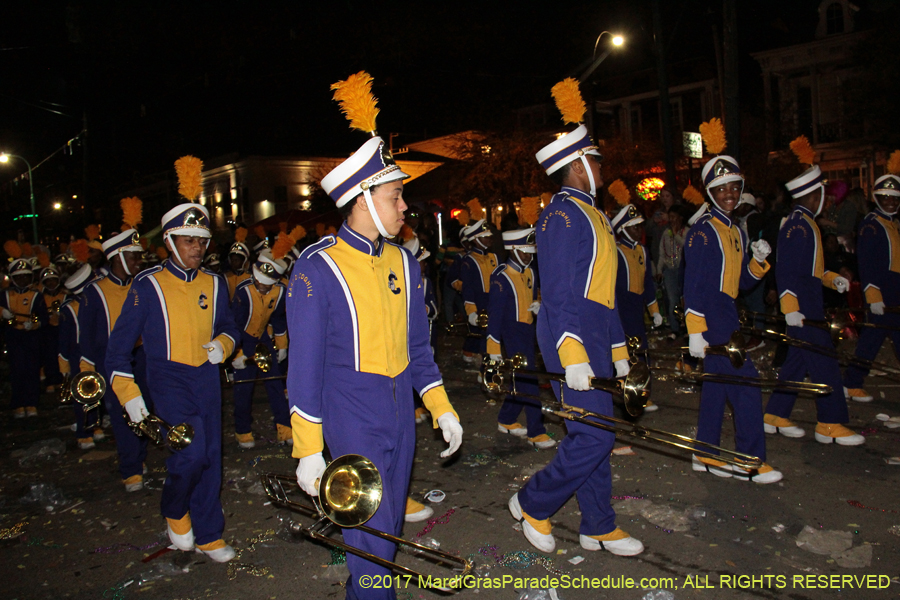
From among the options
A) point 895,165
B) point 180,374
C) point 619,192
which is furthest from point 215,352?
point 895,165

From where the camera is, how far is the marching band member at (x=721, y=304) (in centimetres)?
555

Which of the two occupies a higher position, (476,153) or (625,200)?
(476,153)

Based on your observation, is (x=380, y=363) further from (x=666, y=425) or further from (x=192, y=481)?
(x=666, y=425)

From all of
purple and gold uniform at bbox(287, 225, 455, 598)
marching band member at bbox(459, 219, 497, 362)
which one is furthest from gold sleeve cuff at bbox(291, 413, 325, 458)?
marching band member at bbox(459, 219, 497, 362)

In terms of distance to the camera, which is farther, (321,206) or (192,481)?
(321,206)

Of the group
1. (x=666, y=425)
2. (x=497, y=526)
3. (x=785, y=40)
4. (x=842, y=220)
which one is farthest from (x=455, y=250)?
(x=785, y=40)

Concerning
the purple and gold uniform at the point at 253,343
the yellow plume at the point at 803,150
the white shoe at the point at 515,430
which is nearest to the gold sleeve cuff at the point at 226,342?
the purple and gold uniform at the point at 253,343

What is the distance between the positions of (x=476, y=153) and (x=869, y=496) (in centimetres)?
2469

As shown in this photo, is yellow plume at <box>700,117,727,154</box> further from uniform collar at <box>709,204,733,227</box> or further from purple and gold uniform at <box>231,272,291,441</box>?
purple and gold uniform at <box>231,272,291,441</box>

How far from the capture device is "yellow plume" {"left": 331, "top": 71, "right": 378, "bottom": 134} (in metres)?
3.55

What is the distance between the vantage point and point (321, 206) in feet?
141

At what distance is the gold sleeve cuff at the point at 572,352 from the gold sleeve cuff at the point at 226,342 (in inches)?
96.7

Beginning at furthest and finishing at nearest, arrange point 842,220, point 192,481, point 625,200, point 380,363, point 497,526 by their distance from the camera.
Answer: point 842,220 < point 625,200 < point 497,526 < point 192,481 < point 380,363

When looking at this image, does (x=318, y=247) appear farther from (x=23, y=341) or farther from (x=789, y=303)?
(x=23, y=341)
